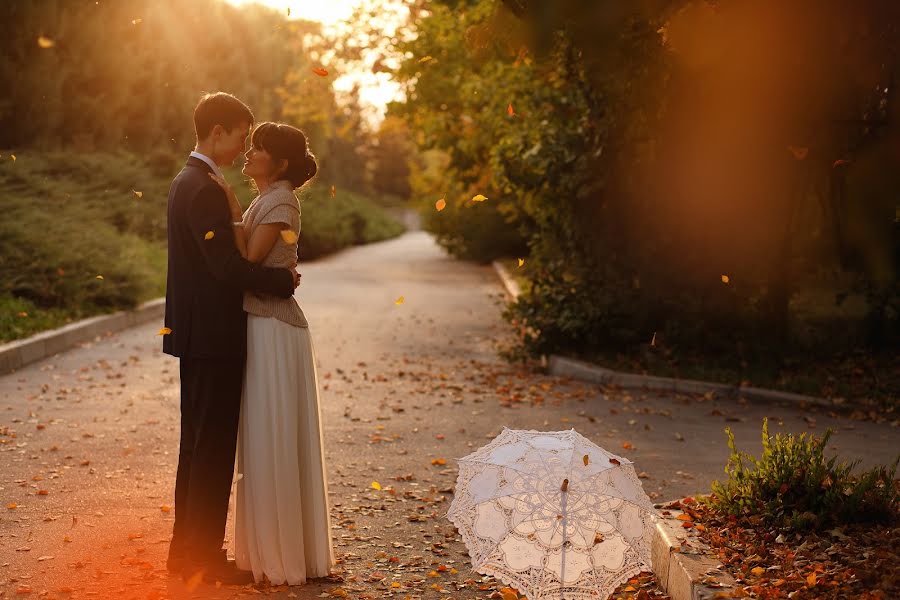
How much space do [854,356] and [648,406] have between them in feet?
11.5

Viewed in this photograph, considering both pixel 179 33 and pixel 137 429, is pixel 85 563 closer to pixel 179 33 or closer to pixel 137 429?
pixel 137 429

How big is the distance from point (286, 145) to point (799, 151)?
7159 mm

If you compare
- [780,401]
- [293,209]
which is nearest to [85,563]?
[293,209]

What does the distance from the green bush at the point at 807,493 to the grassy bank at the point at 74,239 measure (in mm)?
4978

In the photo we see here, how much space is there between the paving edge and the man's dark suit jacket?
20.9 ft

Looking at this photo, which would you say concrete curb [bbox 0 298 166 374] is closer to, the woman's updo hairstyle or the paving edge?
the paving edge

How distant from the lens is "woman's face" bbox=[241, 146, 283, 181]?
4.46m

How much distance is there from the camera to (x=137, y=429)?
26.5 ft

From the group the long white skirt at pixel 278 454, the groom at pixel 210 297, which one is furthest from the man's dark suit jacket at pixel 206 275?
the long white skirt at pixel 278 454

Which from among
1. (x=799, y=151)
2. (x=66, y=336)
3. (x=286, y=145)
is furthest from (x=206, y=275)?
(x=66, y=336)

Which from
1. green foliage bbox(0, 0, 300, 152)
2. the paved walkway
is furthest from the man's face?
green foliage bbox(0, 0, 300, 152)

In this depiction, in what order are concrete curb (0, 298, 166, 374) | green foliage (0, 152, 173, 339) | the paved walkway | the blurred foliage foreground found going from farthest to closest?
green foliage (0, 152, 173, 339) < concrete curb (0, 298, 166, 374) < the blurred foliage foreground < the paved walkway

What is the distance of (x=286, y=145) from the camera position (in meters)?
4.46

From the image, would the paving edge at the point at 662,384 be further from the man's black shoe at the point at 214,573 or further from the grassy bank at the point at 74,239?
the man's black shoe at the point at 214,573
